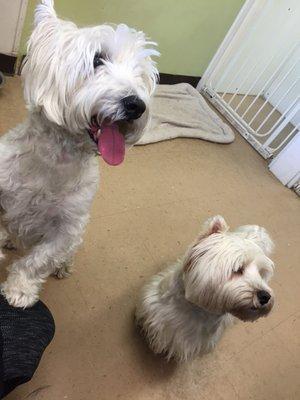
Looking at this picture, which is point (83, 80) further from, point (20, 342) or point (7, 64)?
point (7, 64)

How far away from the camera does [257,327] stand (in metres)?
1.84

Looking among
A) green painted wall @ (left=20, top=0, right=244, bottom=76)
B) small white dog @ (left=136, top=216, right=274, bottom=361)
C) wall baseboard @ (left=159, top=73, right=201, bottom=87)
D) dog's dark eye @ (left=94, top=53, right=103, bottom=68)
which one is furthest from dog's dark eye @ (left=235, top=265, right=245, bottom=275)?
wall baseboard @ (left=159, top=73, right=201, bottom=87)

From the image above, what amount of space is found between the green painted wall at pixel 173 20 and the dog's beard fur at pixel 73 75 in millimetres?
1366

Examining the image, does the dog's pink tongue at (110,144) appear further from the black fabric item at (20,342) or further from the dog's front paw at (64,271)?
the dog's front paw at (64,271)

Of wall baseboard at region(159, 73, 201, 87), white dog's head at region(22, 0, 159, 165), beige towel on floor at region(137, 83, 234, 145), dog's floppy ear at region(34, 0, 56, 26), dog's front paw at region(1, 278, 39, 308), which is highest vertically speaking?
dog's floppy ear at region(34, 0, 56, 26)

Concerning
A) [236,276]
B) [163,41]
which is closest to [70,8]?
[163,41]

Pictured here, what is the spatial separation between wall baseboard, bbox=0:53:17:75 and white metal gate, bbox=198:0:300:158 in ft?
5.32

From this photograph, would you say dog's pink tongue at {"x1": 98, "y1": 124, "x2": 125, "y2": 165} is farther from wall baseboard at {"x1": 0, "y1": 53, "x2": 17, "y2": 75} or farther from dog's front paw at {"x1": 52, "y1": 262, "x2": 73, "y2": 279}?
wall baseboard at {"x1": 0, "y1": 53, "x2": 17, "y2": 75}

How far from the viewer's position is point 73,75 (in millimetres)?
901

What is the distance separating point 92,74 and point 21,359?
2.47 ft

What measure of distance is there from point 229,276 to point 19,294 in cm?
68

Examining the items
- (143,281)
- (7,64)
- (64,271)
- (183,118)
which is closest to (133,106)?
(64,271)

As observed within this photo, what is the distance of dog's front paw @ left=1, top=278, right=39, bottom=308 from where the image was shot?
47.3 inches

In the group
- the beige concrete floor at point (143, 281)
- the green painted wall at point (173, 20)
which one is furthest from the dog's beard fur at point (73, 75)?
the green painted wall at point (173, 20)
